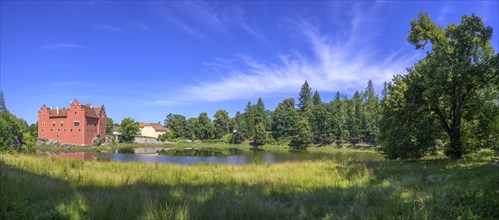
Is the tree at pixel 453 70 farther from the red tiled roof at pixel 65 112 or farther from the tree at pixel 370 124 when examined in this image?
the red tiled roof at pixel 65 112

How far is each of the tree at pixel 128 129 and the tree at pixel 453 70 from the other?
9591 cm

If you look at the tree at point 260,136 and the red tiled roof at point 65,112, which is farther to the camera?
the tree at point 260,136

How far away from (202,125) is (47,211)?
126777 millimetres

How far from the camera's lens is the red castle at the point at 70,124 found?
87938 mm

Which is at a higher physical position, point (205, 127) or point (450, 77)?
point (205, 127)

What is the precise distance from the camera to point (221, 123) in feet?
445

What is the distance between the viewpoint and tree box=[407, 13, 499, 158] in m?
18.4

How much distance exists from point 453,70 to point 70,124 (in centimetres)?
9110

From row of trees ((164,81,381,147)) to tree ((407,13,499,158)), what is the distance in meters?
58.6

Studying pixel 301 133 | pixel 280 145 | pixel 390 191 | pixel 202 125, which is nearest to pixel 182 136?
pixel 202 125

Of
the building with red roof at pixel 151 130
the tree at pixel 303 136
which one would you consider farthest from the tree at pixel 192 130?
the tree at pixel 303 136

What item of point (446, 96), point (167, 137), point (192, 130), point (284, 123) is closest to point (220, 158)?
point (446, 96)

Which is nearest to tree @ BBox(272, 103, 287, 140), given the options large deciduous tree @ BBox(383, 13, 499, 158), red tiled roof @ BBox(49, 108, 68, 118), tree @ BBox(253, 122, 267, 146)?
tree @ BBox(253, 122, 267, 146)

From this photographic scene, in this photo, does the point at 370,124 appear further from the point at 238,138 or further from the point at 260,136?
the point at 238,138
